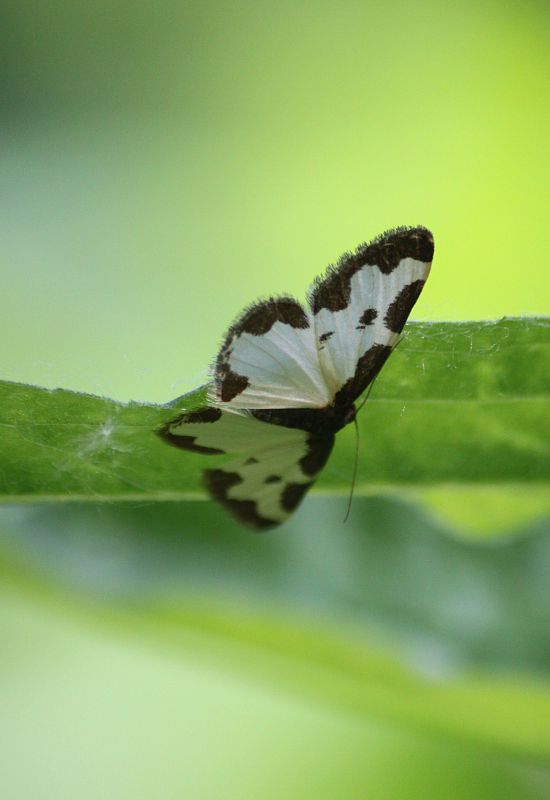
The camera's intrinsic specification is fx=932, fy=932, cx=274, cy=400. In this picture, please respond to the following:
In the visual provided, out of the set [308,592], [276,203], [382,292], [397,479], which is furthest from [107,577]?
[276,203]

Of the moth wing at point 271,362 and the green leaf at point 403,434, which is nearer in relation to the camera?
the green leaf at point 403,434

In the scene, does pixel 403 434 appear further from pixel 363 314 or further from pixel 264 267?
pixel 264 267

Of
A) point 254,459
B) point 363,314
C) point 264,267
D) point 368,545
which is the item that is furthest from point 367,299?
point 264,267

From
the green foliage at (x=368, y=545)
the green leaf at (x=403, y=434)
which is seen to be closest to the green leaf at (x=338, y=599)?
the green foliage at (x=368, y=545)

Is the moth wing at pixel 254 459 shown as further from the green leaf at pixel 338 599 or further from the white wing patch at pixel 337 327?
the green leaf at pixel 338 599

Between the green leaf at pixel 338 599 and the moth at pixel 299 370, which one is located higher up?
the moth at pixel 299 370

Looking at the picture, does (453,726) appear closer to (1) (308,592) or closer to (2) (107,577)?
(1) (308,592)

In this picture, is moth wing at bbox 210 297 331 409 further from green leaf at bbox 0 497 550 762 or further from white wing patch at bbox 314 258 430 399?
green leaf at bbox 0 497 550 762

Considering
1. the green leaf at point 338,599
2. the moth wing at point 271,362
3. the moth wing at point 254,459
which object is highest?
the moth wing at point 271,362
